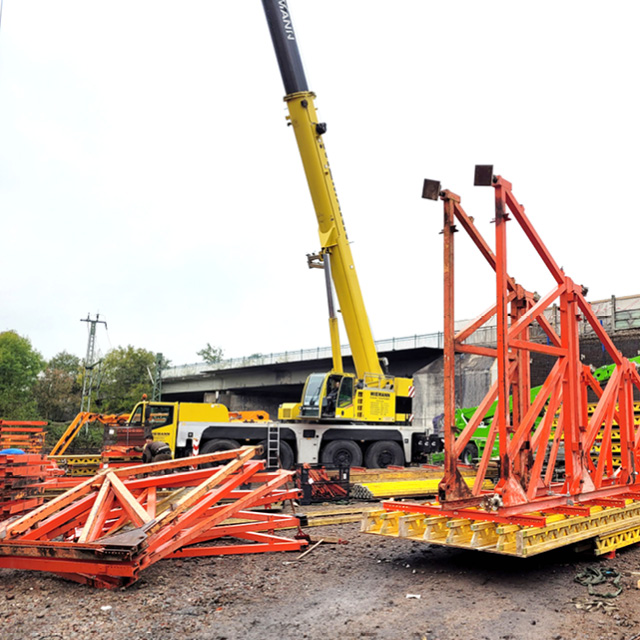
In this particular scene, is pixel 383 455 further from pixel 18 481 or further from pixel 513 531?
pixel 513 531

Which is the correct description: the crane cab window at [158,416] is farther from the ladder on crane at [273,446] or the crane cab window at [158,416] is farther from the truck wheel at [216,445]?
the ladder on crane at [273,446]

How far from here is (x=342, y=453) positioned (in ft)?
55.7

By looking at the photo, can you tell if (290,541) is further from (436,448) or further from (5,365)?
(5,365)

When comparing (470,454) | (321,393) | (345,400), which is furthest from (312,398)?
(470,454)

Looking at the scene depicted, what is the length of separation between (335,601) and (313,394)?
11486mm

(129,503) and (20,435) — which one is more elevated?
(20,435)

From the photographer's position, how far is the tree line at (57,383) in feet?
140

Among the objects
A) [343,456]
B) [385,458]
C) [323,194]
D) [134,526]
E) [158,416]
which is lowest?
[385,458]

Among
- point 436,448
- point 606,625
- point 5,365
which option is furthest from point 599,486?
point 5,365

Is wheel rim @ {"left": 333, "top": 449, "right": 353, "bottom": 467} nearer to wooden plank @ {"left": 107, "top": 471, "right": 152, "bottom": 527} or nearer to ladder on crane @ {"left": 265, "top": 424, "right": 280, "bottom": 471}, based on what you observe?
ladder on crane @ {"left": 265, "top": 424, "right": 280, "bottom": 471}

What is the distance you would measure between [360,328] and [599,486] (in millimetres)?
9746

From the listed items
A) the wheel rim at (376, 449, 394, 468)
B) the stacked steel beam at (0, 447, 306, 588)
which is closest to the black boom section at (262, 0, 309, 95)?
the wheel rim at (376, 449, 394, 468)

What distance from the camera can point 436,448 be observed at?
19.1 metres

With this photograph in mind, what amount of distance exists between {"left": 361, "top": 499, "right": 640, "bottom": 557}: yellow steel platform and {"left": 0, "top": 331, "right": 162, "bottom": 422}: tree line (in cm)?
3792
